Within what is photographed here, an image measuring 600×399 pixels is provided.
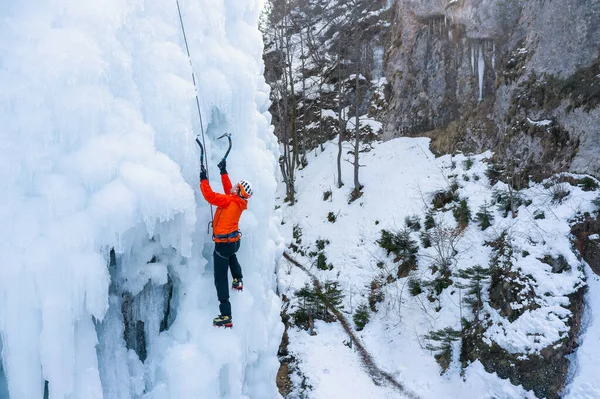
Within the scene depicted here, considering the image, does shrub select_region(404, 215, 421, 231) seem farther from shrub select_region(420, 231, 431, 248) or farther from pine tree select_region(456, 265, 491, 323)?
pine tree select_region(456, 265, 491, 323)

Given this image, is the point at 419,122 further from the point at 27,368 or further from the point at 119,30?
the point at 27,368

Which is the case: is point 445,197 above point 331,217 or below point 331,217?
above

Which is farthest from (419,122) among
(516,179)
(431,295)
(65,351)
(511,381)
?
(65,351)

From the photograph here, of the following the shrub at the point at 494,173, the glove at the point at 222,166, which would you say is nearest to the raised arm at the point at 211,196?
the glove at the point at 222,166

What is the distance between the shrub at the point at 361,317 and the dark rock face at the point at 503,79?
6300mm

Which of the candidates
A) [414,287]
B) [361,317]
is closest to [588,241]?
[414,287]

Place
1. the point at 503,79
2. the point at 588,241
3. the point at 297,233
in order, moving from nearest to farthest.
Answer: the point at 588,241 < the point at 503,79 < the point at 297,233

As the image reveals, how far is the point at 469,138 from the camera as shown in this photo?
47.1ft

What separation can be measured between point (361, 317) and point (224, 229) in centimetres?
765

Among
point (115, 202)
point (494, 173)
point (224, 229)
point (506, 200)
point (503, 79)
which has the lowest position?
point (506, 200)

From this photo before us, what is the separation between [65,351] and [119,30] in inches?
120

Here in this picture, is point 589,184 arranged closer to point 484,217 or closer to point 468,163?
point 484,217

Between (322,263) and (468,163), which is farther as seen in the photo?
(322,263)

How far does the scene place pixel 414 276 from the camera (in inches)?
429
